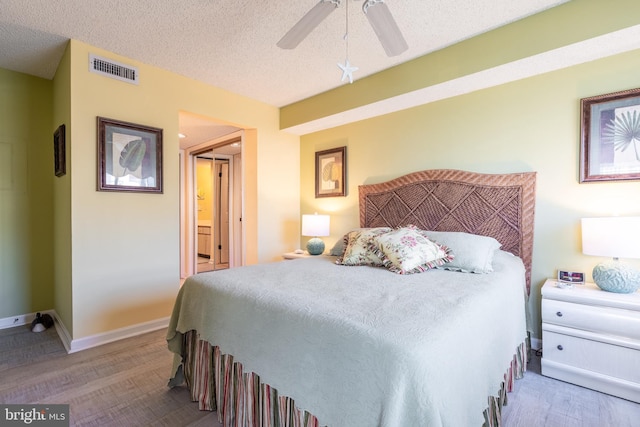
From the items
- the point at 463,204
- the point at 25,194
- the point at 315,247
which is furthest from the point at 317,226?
the point at 25,194

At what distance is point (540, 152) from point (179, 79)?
3496 millimetres

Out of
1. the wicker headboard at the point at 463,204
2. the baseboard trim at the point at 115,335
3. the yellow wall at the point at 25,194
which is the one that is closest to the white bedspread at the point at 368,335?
the wicker headboard at the point at 463,204

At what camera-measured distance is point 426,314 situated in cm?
121

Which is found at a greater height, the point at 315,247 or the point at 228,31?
the point at 228,31

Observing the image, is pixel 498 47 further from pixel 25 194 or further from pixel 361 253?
pixel 25 194

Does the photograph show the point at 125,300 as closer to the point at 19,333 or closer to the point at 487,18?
the point at 19,333

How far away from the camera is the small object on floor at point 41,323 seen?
293 cm

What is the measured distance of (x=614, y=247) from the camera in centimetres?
190

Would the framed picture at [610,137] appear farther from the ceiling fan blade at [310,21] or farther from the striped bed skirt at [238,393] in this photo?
the ceiling fan blade at [310,21]

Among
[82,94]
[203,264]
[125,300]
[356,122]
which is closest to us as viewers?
[82,94]

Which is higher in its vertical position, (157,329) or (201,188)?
(201,188)

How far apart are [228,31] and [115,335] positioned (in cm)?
282

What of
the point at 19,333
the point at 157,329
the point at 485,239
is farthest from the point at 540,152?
the point at 19,333

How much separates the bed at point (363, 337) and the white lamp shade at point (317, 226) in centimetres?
120
